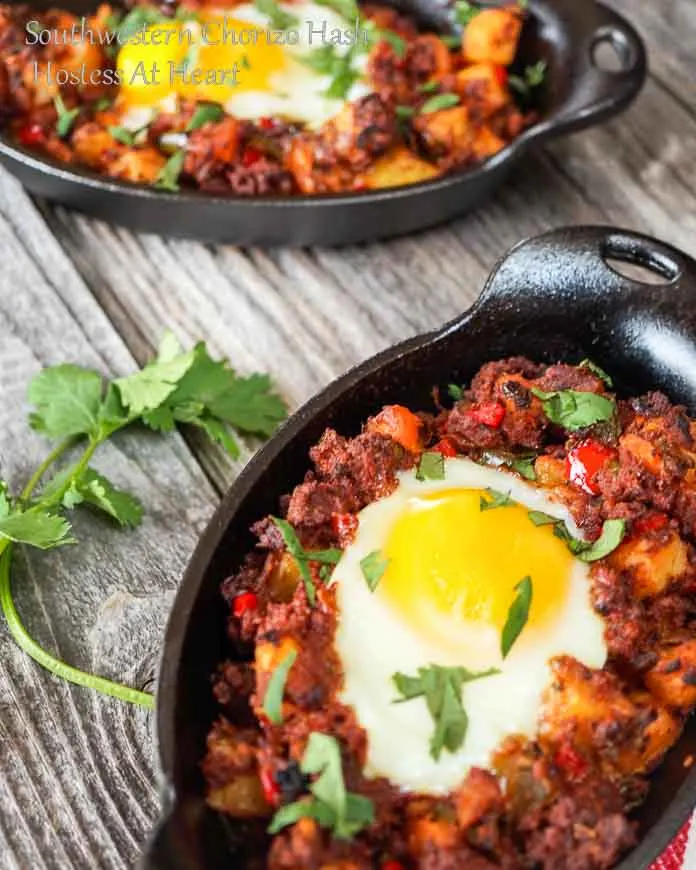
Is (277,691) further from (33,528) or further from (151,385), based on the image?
(151,385)

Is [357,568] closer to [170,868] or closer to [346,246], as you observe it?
[170,868]

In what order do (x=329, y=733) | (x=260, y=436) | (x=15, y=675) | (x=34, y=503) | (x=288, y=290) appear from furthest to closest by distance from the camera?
(x=288, y=290), (x=260, y=436), (x=34, y=503), (x=15, y=675), (x=329, y=733)

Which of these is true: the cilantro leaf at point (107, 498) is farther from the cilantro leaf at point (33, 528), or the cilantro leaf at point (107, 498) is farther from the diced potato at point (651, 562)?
the diced potato at point (651, 562)

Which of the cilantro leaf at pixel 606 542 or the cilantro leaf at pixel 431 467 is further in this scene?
the cilantro leaf at pixel 431 467

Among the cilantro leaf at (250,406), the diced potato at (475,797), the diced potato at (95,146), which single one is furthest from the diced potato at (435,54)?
the diced potato at (475,797)

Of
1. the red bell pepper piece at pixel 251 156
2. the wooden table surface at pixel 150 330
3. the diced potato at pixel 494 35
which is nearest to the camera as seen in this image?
the wooden table surface at pixel 150 330

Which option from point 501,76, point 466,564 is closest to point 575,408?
point 466,564

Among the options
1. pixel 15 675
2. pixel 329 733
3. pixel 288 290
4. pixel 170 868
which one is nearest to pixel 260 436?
pixel 288 290
